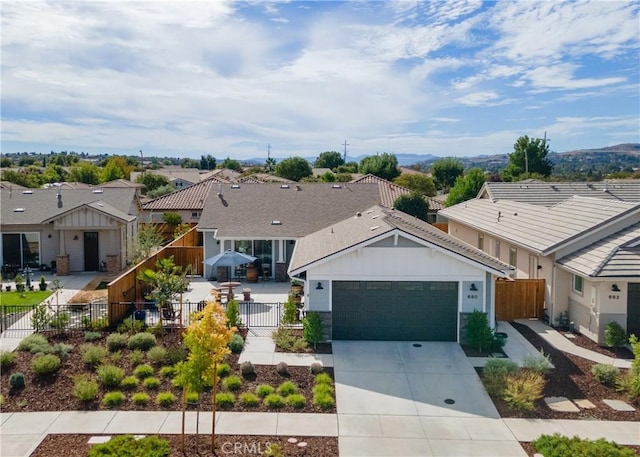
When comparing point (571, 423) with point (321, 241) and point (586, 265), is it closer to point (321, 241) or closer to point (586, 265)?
point (586, 265)

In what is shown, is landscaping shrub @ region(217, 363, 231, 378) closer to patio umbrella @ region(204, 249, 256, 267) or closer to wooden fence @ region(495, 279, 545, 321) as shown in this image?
patio umbrella @ region(204, 249, 256, 267)

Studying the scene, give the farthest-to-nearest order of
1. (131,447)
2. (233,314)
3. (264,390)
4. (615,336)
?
(233,314) → (615,336) → (264,390) → (131,447)

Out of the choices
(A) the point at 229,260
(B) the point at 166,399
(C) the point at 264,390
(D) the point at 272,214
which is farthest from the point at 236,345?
(D) the point at 272,214

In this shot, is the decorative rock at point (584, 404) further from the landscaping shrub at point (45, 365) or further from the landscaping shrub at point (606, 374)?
the landscaping shrub at point (45, 365)

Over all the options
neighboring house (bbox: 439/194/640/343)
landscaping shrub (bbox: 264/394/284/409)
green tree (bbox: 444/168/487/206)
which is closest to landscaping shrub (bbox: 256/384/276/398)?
landscaping shrub (bbox: 264/394/284/409)

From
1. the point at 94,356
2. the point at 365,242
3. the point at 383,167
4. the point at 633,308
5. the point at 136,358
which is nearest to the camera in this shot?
the point at 94,356

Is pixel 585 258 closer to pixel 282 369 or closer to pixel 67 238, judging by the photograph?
pixel 282 369

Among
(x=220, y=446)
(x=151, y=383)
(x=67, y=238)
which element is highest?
(x=67, y=238)
